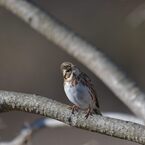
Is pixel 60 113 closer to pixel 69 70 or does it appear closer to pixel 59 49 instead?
pixel 69 70

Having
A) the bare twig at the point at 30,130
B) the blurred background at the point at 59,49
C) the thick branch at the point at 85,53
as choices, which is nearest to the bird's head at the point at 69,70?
the thick branch at the point at 85,53

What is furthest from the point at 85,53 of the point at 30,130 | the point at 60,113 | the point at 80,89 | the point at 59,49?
the point at 59,49

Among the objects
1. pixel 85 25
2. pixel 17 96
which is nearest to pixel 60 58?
pixel 85 25

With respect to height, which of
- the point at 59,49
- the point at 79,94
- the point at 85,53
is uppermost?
the point at 59,49

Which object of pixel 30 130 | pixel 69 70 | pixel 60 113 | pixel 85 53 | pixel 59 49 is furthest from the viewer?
pixel 59 49

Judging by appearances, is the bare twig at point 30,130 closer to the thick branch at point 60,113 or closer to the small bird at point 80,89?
the small bird at point 80,89

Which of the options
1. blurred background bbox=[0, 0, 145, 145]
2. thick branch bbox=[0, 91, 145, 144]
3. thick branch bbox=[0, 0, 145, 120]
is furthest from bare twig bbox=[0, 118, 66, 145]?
blurred background bbox=[0, 0, 145, 145]
